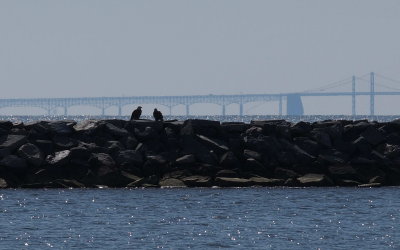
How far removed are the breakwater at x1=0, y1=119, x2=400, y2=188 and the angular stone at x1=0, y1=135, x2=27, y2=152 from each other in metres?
0.03

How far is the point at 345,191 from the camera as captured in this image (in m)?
31.9

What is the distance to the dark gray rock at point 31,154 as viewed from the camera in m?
32.3

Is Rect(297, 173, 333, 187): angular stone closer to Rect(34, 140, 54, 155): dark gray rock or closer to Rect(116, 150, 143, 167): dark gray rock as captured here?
Rect(116, 150, 143, 167): dark gray rock

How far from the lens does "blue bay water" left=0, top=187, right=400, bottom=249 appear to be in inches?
880

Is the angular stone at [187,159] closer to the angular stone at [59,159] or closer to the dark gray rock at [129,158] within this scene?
the dark gray rock at [129,158]

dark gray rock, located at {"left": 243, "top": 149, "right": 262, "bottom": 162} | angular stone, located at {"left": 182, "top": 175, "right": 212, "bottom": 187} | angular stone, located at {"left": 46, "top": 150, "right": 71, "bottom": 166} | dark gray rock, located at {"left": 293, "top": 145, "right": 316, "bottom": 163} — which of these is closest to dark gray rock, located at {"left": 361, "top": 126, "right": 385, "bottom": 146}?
dark gray rock, located at {"left": 293, "top": 145, "right": 316, "bottom": 163}

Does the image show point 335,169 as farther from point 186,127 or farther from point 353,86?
point 353,86

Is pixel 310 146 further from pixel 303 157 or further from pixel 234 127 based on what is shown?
pixel 234 127

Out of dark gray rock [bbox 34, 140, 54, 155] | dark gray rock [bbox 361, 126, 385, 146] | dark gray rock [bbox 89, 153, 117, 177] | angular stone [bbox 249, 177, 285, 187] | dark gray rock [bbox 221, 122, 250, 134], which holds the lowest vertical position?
angular stone [bbox 249, 177, 285, 187]

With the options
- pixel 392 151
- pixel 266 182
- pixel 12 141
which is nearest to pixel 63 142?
pixel 12 141

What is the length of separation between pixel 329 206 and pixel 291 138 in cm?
667

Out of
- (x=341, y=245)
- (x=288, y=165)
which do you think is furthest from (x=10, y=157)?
(x=341, y=245)

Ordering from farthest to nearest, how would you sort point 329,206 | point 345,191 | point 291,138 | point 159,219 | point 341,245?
point 291,138, point 345,191, point 329,206, point 159,219, point 341,245

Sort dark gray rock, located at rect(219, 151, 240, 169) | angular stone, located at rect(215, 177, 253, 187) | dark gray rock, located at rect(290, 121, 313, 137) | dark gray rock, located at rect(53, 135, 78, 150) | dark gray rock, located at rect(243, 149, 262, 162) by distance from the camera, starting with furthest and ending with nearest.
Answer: dark gray rock, located at rect(290, 121, 313, 137) < dark gray rock, located at rect(243, 149, 262, 162) < dark gray rock, located at rect(53, 135, 78, 150) < dark gray rock, located at rect(219, 151, 240, 169) < angular stone, located at rect(215, 177, 253, 187)
